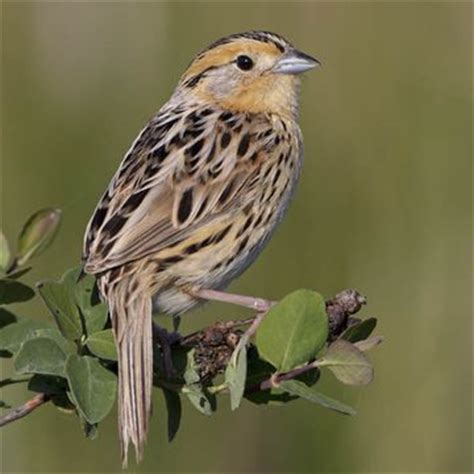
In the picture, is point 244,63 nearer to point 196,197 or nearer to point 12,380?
point 196,197

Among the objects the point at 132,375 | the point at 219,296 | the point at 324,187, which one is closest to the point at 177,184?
the point at 219,296

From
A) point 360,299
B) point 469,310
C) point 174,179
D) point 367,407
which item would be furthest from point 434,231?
point 360,299

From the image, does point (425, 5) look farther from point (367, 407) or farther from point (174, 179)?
point (174, 179)

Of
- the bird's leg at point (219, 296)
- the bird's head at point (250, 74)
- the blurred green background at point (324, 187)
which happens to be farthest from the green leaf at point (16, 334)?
the blurred green background at point (324, 187)

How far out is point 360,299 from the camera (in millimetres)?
2105

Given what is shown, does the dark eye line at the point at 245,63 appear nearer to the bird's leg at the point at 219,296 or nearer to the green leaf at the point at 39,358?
the bird's leg at the point at 219,296

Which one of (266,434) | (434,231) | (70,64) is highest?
(70,64)

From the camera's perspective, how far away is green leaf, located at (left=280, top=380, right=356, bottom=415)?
1974mm

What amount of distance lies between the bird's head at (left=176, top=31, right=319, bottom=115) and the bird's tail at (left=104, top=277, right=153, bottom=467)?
77 centimetres

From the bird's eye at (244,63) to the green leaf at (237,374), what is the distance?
1140mm

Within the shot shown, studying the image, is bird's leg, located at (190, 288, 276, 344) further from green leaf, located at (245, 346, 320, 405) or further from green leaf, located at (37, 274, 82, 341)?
green leaf, located at (37, 274, 82, 341)

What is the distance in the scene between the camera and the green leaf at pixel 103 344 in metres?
2.14

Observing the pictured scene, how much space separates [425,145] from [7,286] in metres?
2.37

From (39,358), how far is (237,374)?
0.88 ft
